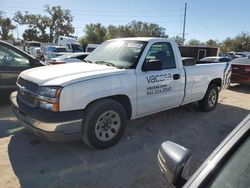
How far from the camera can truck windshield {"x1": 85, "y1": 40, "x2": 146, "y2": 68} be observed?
14.8 feet

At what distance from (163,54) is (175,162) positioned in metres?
3.77

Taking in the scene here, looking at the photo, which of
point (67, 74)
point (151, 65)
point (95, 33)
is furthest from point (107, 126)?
point (95, 33)

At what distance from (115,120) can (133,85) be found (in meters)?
0.66

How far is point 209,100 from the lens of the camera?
6566 millimetres

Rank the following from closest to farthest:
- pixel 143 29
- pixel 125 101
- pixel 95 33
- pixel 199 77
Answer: pixel 125 101, pixel 199 77, pixel 95 33, pixel 143 29

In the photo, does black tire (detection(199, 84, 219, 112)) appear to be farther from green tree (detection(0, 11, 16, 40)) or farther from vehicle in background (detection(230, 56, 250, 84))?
green tree (detection(0, 11, 16, 40))

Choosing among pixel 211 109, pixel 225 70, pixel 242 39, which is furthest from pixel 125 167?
pixel 242 39

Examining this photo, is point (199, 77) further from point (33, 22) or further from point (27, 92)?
point (33, 22)

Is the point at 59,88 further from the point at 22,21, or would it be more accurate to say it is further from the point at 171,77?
the point at 22,21

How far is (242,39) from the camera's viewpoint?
69.6 metres

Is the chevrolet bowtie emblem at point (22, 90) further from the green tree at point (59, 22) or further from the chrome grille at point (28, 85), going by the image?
the green tree at point (59, 22)

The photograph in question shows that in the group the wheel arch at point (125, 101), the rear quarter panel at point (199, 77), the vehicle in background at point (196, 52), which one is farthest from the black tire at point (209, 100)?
the vehicle in background at point (196, 52)

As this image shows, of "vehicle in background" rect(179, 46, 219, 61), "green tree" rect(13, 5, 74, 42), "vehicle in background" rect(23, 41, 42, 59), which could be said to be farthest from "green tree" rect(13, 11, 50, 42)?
"vehicle in background" rect(179, 46, 219, 61)

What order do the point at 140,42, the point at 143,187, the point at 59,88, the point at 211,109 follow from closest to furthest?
1. the point at 143,187
2. the point at 59,88
3. the point at 140,42
4. the point at 211,109
